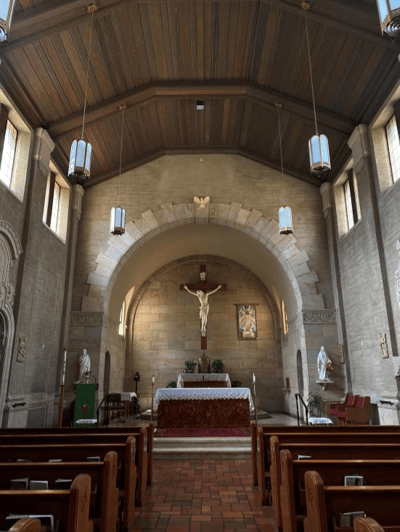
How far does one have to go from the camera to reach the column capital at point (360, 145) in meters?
9.20

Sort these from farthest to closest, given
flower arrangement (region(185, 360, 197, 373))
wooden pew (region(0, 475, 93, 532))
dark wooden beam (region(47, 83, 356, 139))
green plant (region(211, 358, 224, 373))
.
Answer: green plant (region(211, 358, 224, 373)) < flower arrangement (region(185, 360, 197, 373)) < dark wooden beam (region(47, 83, 356, 139)) < wooden pew (region(0, 475, 93, 532))

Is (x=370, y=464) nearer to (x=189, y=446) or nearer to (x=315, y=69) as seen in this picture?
(x=189, y=446)

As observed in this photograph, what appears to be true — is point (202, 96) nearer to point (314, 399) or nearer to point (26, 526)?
point (314, 399)

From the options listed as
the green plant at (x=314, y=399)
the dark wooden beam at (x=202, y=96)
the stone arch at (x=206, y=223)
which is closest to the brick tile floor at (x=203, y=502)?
the green plant at (x=314, y=399)

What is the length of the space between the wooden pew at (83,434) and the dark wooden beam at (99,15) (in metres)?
6.40

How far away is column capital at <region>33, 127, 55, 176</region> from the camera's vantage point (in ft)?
30.1

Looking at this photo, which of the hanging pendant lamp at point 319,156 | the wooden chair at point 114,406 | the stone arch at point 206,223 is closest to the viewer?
the hanging pendant lamp at point 319,156

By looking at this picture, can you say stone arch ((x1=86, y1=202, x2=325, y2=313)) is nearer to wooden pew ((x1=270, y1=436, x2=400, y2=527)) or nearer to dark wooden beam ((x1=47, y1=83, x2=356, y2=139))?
dark wooden beam ((x1=47, y1=83, x2=356, y2=139))

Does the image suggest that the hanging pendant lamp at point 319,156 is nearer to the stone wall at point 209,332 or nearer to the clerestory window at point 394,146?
the clerestory window at point 394,146

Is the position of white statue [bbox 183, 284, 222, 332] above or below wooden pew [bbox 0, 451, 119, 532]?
above

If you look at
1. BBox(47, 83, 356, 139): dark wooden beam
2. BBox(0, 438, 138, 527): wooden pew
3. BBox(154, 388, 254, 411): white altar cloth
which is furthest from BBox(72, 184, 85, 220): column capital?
BBox(0, 438, 138, 527): wooden pew

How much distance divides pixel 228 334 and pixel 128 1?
10.7m

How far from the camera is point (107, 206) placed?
39.8 feet

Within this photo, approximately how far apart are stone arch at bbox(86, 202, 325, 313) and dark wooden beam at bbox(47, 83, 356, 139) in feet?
10.1
